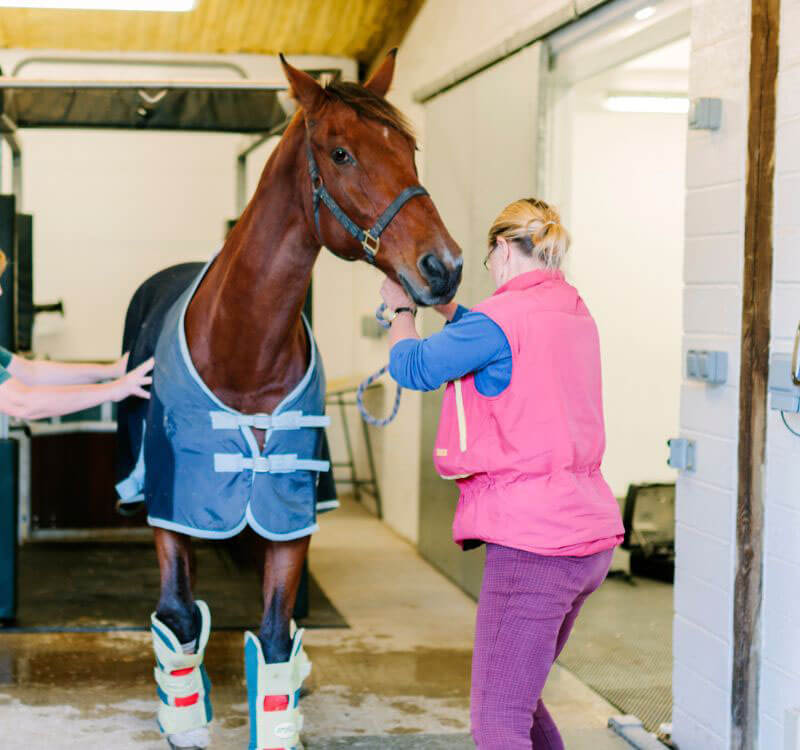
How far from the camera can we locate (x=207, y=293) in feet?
8.82

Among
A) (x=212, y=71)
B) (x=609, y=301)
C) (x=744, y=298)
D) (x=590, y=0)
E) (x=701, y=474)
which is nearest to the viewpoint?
(x=744, y=298)

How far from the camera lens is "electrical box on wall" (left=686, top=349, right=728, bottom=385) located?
2689mm

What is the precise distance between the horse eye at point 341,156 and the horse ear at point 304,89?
0.14 m

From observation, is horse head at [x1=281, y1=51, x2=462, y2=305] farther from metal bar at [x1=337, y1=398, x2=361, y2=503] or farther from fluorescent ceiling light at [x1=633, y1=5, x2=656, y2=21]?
metal bar at [x1=337, y1=398, x2=361, y2=503]

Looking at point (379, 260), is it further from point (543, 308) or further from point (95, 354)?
point (95, 354)

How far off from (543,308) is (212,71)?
5483 mm

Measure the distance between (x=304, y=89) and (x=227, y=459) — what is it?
0.85 metres

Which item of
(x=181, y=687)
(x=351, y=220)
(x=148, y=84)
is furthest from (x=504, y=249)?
(x=148, y=84)

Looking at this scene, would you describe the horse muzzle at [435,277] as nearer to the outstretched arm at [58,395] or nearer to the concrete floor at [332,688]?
the outstretched arm at [58,395]

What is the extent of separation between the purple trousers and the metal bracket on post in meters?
0.88

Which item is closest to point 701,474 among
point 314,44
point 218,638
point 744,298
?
point 744,298

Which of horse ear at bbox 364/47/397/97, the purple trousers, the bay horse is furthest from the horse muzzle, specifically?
horse ear at bbox 364/47/397/97

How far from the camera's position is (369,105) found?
7.63 ft

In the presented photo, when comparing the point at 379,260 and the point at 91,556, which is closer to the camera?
the point at 379,260
